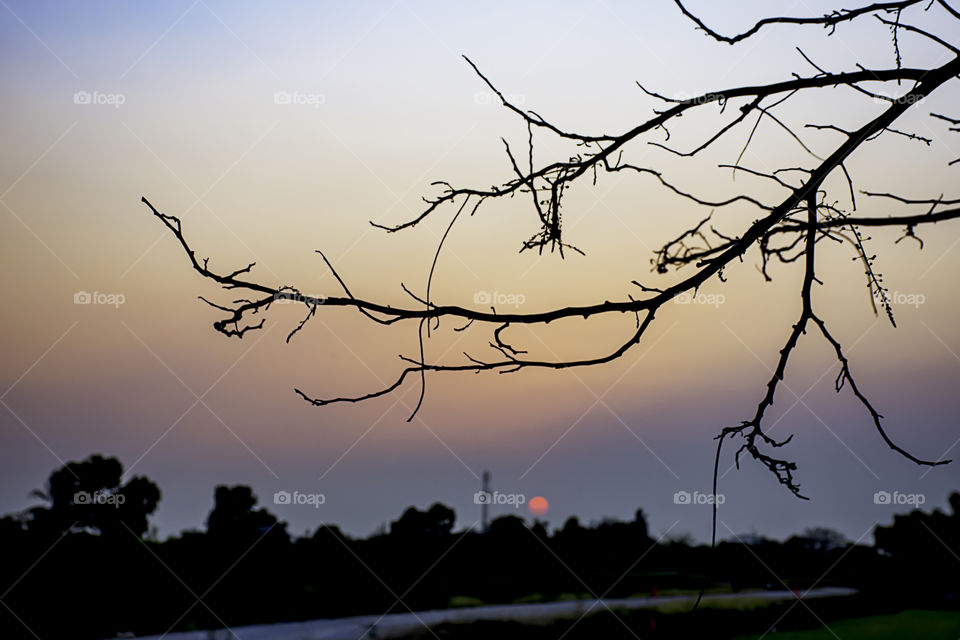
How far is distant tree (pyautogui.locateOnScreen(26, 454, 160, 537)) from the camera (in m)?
4.23

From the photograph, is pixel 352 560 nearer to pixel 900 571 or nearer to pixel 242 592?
pixel 242 592

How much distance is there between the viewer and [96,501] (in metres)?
4.26

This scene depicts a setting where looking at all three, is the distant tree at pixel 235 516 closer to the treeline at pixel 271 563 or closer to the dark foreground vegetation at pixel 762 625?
the treeline at pixel 271 563

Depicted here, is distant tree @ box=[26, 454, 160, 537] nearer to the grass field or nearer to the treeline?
the treeline

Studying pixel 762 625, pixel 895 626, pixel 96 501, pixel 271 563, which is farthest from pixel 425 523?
pixel 895 626

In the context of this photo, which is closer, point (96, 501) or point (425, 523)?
point (96, 501)

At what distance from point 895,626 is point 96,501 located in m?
7.01

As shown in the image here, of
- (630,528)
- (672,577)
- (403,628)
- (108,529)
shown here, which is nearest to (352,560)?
(403,628)

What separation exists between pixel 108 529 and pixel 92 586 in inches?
13.7

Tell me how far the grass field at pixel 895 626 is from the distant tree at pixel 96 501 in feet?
16.7

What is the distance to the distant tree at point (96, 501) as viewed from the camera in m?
4.23

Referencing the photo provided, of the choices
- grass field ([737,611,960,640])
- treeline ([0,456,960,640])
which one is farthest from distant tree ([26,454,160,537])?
grass field ([737,611,960,640])

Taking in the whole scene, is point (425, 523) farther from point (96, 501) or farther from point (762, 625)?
point (762, 625)

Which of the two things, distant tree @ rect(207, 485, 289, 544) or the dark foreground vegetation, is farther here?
the dark foreground vegetation
